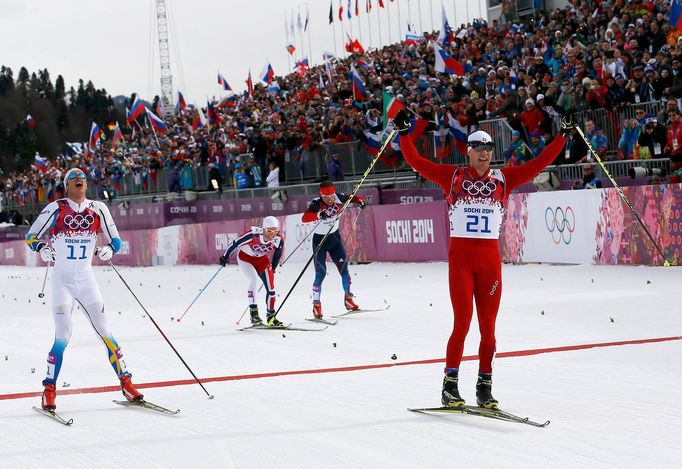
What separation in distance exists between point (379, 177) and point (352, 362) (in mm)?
17475

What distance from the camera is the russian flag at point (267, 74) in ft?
139

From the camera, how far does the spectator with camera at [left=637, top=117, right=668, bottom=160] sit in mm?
18906

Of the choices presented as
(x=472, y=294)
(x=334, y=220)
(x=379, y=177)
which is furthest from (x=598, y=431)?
(x=379, y=177)

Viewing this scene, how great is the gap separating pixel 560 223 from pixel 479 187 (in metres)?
14.0

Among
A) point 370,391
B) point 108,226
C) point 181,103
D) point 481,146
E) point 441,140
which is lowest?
point 370,391

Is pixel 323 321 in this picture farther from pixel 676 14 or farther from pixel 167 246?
pixel 167 246

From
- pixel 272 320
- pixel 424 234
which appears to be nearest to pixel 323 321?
pixel 272 320

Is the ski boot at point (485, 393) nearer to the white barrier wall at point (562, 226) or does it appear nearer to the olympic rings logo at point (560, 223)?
the white barrier wall at point (562, 226)

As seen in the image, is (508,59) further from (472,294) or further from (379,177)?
(472,294)

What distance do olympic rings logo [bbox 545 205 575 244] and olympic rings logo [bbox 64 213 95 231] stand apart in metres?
13.6

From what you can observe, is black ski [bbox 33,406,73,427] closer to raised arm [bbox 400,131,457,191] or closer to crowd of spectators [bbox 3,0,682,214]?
raised arm [bbox 400,131,457,191]

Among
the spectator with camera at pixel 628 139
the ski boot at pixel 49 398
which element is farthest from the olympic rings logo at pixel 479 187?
the spectator with camera at pixel 628 139

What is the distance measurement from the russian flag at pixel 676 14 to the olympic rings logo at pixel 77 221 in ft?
45.9

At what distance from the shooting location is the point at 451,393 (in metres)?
Answer: 7.70
